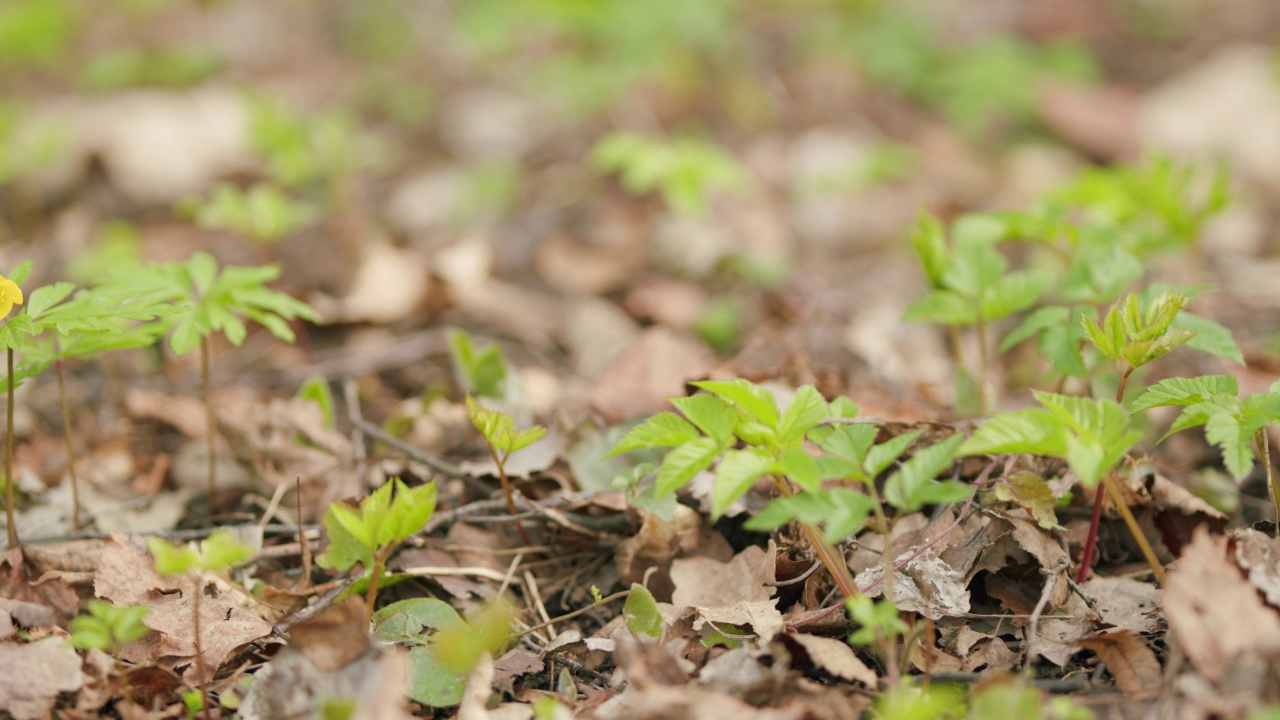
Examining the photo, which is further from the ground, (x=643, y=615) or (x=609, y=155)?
(x=609, y=155)

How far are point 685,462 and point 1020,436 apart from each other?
1.75 feet

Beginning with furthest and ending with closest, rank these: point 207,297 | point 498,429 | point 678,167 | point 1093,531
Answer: point 678,167 → point 207,297 → point 498,429 → point 1093,531

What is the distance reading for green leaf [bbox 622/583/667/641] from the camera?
5.71ft

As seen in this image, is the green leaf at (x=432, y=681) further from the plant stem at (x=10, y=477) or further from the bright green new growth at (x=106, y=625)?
the plant stem at (x=10, y=477)

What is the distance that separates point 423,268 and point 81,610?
5.67 feet

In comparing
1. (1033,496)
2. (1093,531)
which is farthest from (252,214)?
(1093,531)

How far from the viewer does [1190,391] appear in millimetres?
1589

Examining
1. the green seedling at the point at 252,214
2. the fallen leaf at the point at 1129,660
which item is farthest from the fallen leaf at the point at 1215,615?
the green seedling at the point at 252,214

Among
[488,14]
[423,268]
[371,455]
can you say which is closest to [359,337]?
[423,268]

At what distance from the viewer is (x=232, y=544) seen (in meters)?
1.46

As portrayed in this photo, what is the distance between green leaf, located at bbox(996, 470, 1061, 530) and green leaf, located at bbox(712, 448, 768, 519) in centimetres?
60

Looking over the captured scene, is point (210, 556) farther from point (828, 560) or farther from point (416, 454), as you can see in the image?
point (828, 560)

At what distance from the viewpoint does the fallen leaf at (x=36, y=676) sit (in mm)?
1507

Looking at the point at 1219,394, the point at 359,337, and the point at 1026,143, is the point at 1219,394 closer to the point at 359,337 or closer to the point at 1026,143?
the point at 359,337
